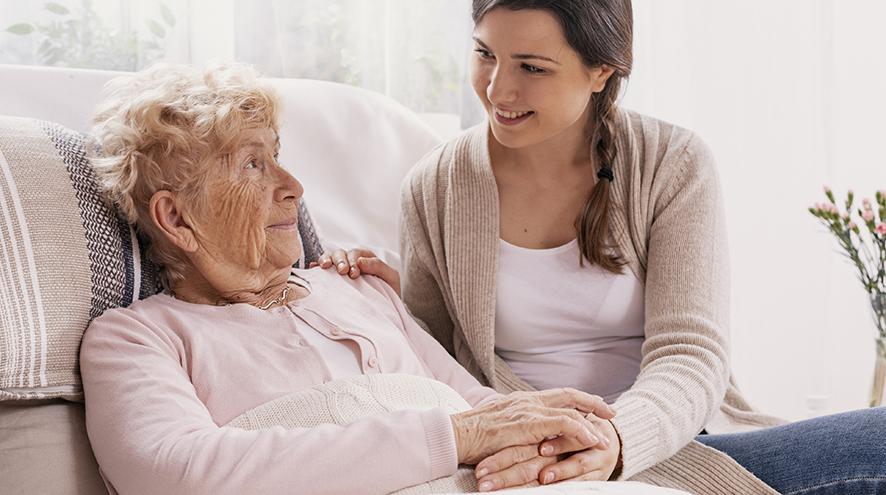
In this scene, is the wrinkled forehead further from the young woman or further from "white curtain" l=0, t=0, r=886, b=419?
"white curtain" l=0, t=0, r=886, b=419

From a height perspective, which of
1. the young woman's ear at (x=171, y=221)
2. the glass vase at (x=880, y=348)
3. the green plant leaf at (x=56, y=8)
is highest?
the green plant leaf at (x=56, y=8)

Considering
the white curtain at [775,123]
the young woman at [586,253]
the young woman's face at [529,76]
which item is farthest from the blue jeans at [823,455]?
Answer: the white curtain at [775,123]

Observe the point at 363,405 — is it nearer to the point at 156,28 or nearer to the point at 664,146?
the point at 664,146

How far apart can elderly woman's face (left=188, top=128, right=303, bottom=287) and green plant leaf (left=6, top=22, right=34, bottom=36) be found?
36.7 inches

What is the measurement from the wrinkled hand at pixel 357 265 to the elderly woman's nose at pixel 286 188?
0.18 meters

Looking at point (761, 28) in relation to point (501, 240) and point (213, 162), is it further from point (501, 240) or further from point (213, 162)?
point (213, 162)

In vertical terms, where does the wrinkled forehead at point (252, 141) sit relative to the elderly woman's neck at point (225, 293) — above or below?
above

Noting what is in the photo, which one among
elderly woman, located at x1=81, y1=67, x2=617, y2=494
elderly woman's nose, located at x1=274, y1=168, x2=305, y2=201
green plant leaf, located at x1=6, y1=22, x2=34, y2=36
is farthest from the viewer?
green plant leaf, located at x1=6, y1=22, x2=34, y2=36

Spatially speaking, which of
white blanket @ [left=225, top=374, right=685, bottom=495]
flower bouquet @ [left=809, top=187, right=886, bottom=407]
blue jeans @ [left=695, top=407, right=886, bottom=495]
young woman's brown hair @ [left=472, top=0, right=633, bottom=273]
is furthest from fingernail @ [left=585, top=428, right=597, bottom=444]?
flower bouquet @ [left=809, top=187, right=886, bottom=407]

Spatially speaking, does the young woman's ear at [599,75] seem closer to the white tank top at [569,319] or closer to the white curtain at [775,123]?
the white tank top at [569,319]

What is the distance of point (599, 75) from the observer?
1.71 metres

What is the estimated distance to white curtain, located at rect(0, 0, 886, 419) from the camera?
276 centimetres

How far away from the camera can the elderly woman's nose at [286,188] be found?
1585 millimetres

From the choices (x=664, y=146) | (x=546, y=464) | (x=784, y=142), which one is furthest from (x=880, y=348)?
(x=546, y=464)
